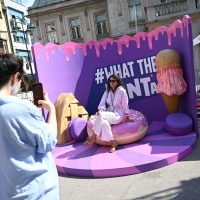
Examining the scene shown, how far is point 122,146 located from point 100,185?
1.13m

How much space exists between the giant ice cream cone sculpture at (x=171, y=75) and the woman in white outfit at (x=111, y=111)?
0.85 m

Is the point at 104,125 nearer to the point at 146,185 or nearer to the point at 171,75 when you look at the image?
the point at 146,185

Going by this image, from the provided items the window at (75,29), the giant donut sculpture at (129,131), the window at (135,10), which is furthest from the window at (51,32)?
the giant donut sculpture at (129,131)

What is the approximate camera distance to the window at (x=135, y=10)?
1712 cm

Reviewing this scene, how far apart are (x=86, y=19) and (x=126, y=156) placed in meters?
16.4

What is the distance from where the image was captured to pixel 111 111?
4527 millimetres

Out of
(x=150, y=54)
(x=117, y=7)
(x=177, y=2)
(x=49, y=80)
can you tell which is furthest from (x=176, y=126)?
(x=117, y=7)

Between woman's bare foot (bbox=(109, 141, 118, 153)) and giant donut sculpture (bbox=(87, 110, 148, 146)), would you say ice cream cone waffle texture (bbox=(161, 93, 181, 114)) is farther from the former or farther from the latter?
woman's bare foot (bbox=(109, 141, 118, 153))

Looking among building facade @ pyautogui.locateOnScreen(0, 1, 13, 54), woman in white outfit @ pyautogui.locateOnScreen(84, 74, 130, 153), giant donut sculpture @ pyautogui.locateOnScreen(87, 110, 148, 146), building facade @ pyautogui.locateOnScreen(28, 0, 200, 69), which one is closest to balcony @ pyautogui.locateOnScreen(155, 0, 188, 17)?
building facade @ pyautogui.locateOnScreen(28, 0, 200, 69)

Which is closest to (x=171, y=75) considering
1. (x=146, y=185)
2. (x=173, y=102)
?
(x=173, y=102)

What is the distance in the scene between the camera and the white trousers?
4.16 meters

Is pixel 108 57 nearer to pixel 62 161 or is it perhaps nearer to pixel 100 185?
pixel 62 161

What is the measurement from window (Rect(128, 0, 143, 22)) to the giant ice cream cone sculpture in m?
13.3

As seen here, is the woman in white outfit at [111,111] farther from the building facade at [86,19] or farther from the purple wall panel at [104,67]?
the building facade at [86,19]
